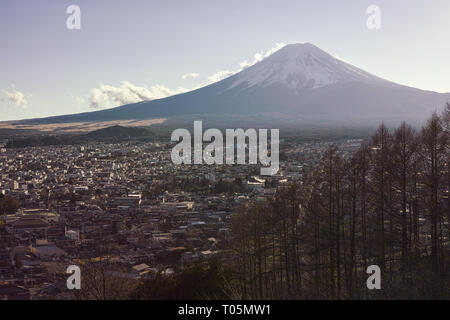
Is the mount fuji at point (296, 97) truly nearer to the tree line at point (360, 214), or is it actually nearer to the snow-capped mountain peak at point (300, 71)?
the snow-capped mountain peak at point (300, 71)

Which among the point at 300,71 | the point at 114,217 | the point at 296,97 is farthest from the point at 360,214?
the point at 300,71

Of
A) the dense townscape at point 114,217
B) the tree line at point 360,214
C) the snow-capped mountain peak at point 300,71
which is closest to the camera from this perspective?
the tree line at point 360,214

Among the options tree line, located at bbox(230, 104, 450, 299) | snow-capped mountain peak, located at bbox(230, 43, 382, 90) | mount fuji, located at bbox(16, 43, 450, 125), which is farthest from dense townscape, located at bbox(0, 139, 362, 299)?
snow-capped mountain peak, located at bbox(230, 43, 382, 90)

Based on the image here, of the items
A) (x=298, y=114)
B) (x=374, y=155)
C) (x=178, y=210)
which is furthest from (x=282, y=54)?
(x=374, y=155)

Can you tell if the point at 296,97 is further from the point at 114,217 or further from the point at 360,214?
the point at 360,214

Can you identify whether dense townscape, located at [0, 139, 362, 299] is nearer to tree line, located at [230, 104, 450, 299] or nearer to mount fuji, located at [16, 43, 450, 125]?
tree line, located at [230, 104, 450, 299]

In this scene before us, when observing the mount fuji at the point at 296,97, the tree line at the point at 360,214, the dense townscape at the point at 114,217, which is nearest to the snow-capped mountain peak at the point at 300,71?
the mount fuji at the point at 296,97
